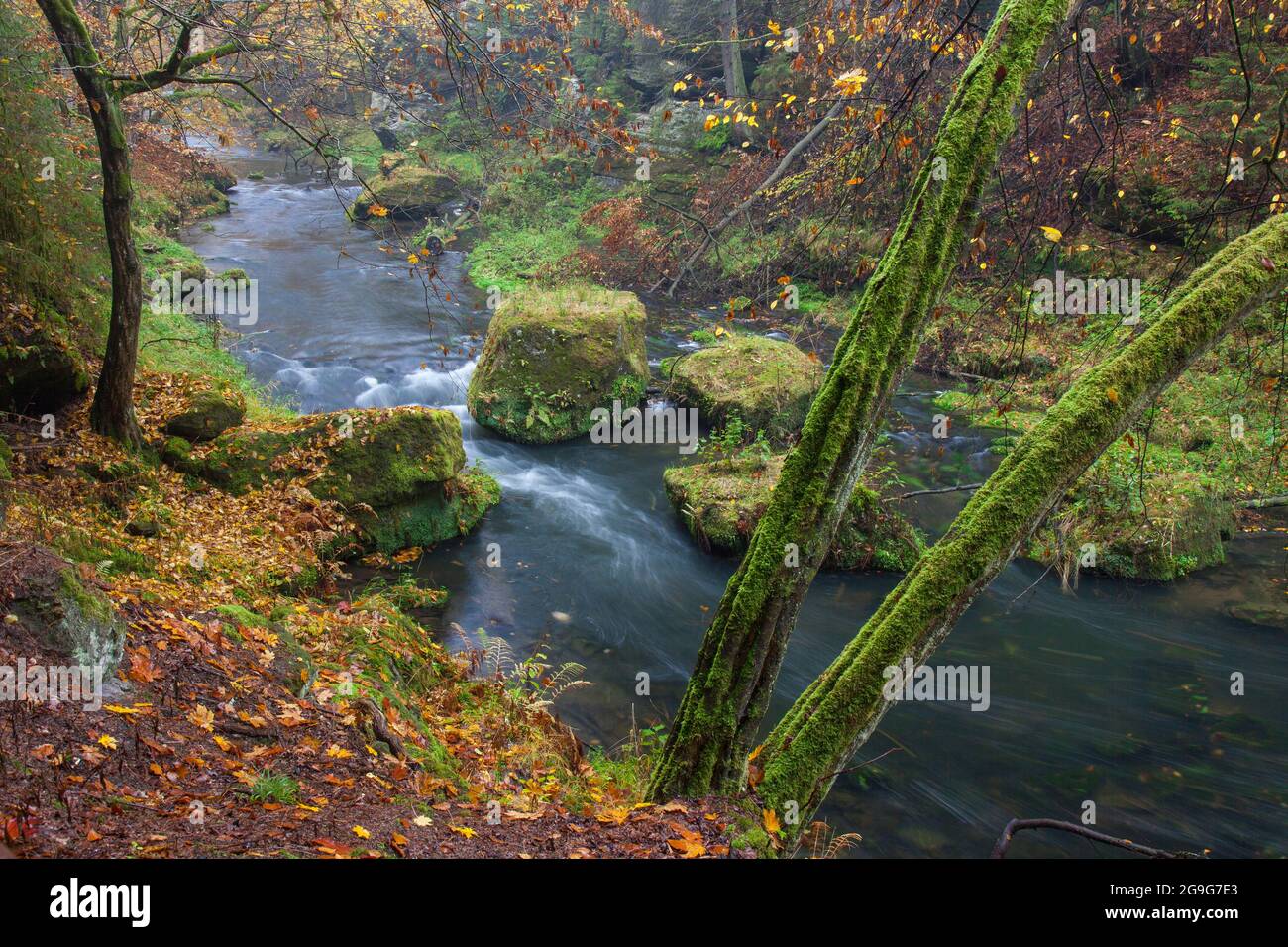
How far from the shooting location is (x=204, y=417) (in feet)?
31.0

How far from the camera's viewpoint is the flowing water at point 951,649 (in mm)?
7102

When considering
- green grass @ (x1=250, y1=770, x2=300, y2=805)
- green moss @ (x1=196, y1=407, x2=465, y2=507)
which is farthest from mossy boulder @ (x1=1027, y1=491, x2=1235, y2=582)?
green grass @ (x1=250, y1=770, x2=300, y2=805)

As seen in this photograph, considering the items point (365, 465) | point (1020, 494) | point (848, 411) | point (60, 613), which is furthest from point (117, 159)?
point (1020, 494)

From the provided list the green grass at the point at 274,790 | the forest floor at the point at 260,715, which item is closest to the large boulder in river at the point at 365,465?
the forest floor at the point at 260,715

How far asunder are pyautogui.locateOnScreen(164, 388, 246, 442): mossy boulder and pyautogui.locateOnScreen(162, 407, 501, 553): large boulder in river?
147 mm

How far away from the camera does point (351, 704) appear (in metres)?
5.23

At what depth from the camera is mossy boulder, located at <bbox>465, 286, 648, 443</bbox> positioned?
13602 mm

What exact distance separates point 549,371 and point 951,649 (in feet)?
25.5

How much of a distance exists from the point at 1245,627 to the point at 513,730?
878 centimetres

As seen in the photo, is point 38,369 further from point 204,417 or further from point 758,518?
point 758,518

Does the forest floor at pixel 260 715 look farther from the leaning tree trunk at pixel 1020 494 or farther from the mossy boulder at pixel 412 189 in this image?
the mossy boulder at pixel 412 189

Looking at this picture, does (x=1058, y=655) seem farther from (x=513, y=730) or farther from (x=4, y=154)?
(x=4, y=154)

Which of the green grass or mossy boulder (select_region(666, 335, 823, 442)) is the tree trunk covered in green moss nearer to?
the green grass
